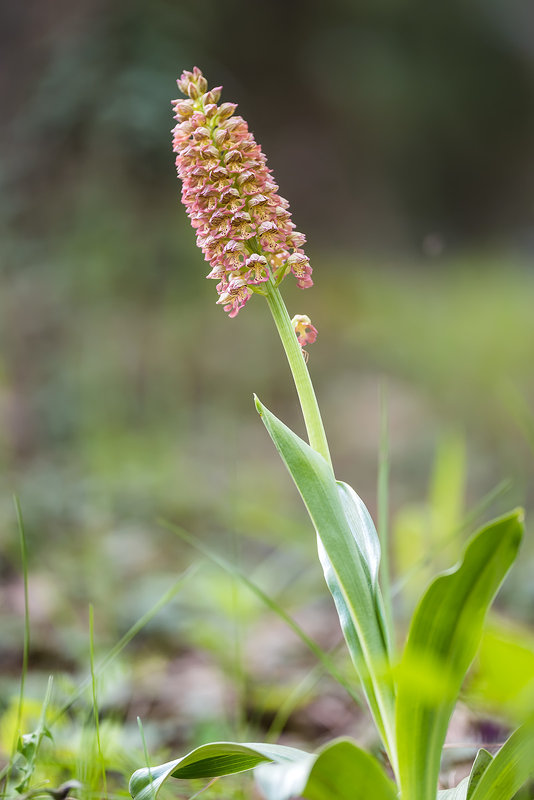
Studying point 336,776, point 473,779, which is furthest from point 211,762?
point 473,779

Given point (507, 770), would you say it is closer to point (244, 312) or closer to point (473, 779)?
point (473, 779)

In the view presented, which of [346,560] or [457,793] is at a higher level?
[346,560]

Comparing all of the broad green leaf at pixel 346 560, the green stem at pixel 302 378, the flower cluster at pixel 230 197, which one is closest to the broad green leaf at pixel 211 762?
the broad green leaf at pixel 346 560

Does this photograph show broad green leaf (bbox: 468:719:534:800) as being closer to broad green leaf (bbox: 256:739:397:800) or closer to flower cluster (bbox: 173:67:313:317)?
broad green leaf (bbox: 256:739:397:800)

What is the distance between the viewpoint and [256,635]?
7.43 ft

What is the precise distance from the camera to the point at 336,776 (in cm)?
60

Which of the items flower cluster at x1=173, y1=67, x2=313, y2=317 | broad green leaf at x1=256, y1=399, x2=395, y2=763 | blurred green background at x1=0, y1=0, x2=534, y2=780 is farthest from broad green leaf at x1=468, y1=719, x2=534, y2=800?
blurred green background at x1=0, y1=0, x2=534, y2=780

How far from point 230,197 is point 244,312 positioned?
491cm

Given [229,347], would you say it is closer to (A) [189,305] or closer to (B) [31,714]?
(A) [189,305]

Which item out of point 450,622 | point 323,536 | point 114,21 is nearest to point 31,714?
point 323,536

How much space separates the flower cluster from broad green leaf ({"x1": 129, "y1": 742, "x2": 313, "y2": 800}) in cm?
54

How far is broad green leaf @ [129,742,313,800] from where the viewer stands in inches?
27.5

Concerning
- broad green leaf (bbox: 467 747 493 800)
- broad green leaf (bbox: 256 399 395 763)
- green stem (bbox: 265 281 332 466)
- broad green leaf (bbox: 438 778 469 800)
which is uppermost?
green stem (bbox: 265 281 332 466)

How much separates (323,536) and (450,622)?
177 mm
